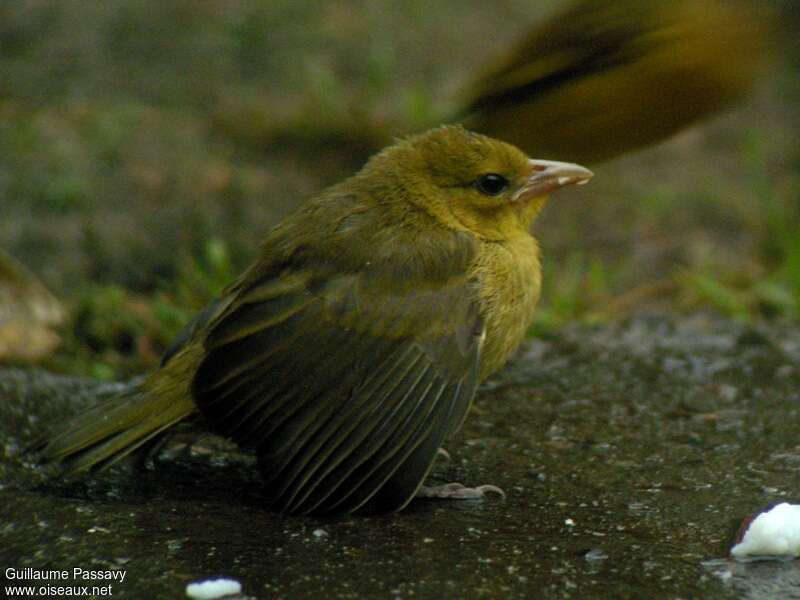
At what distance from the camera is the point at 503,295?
3.54m

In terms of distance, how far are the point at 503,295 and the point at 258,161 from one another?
10.2 ft

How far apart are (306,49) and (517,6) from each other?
1.40 m

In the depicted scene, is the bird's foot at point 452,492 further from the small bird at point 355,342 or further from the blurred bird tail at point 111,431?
the blurred bird tail at point 111,431

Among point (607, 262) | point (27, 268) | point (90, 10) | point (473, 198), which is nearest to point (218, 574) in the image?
point (473, 198)

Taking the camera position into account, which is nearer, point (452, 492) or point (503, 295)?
point (452, 492)

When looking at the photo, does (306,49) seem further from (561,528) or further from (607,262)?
(561,528)

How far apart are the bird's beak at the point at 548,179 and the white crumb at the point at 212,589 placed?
1.56 m

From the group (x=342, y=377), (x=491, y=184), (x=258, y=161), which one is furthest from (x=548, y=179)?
(x=258, y=161)

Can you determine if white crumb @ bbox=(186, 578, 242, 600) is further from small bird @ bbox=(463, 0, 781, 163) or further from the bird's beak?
small bird @ bbox=(463, 0, 781, 163)

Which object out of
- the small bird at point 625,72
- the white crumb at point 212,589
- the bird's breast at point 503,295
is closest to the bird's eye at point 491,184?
the bird's breast at point 503,295

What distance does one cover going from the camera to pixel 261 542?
296cm

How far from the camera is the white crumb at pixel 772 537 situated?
2.88 meters

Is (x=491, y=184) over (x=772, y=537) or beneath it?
over

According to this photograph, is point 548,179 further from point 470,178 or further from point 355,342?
point 355,342
